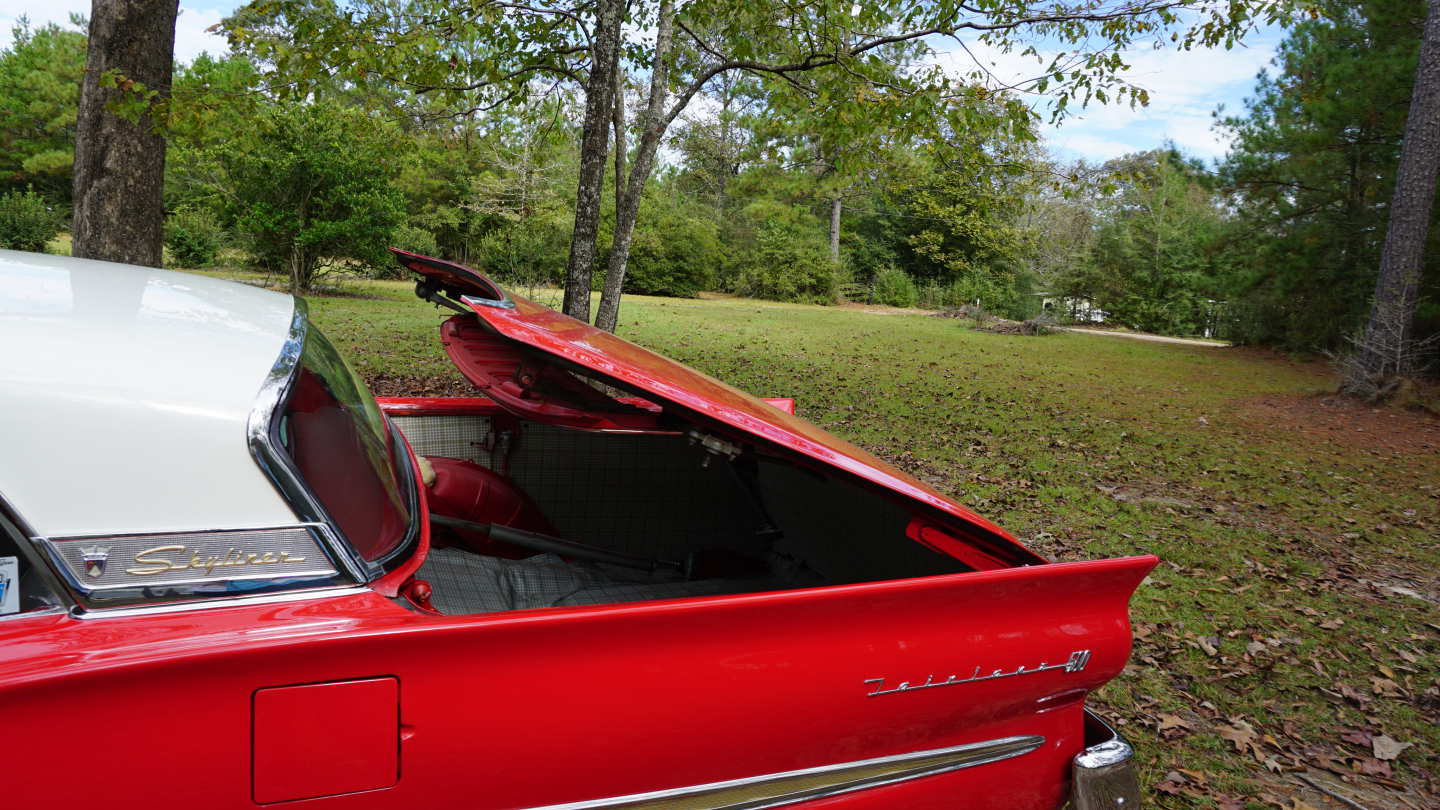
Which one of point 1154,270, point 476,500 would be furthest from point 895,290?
point 476,500

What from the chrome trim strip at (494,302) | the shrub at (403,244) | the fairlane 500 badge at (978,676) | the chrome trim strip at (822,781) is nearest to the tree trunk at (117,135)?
the chrome trim strip at (494,302)

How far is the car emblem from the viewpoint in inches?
46.4

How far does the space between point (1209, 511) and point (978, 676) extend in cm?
530

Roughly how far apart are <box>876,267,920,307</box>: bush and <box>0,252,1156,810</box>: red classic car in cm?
3038

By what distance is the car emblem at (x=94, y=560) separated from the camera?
118 cm

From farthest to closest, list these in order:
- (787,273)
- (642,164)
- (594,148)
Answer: (787,273) < (642,164) < (594,148)

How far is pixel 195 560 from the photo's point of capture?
124 cm

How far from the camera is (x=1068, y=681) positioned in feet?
5.81

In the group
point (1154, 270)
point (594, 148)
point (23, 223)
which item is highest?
point (1154, 270)

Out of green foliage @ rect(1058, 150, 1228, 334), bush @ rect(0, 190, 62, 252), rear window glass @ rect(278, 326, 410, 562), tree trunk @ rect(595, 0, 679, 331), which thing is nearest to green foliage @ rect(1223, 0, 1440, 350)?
green foliage @ rect(1058, 150, 1228, 334)

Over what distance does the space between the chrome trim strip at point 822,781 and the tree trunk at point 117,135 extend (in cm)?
534

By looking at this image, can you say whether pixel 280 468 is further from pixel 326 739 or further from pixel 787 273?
pixel 787 273

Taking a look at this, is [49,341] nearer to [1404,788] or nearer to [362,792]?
[362,792]

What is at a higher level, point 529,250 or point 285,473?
point 529,250
